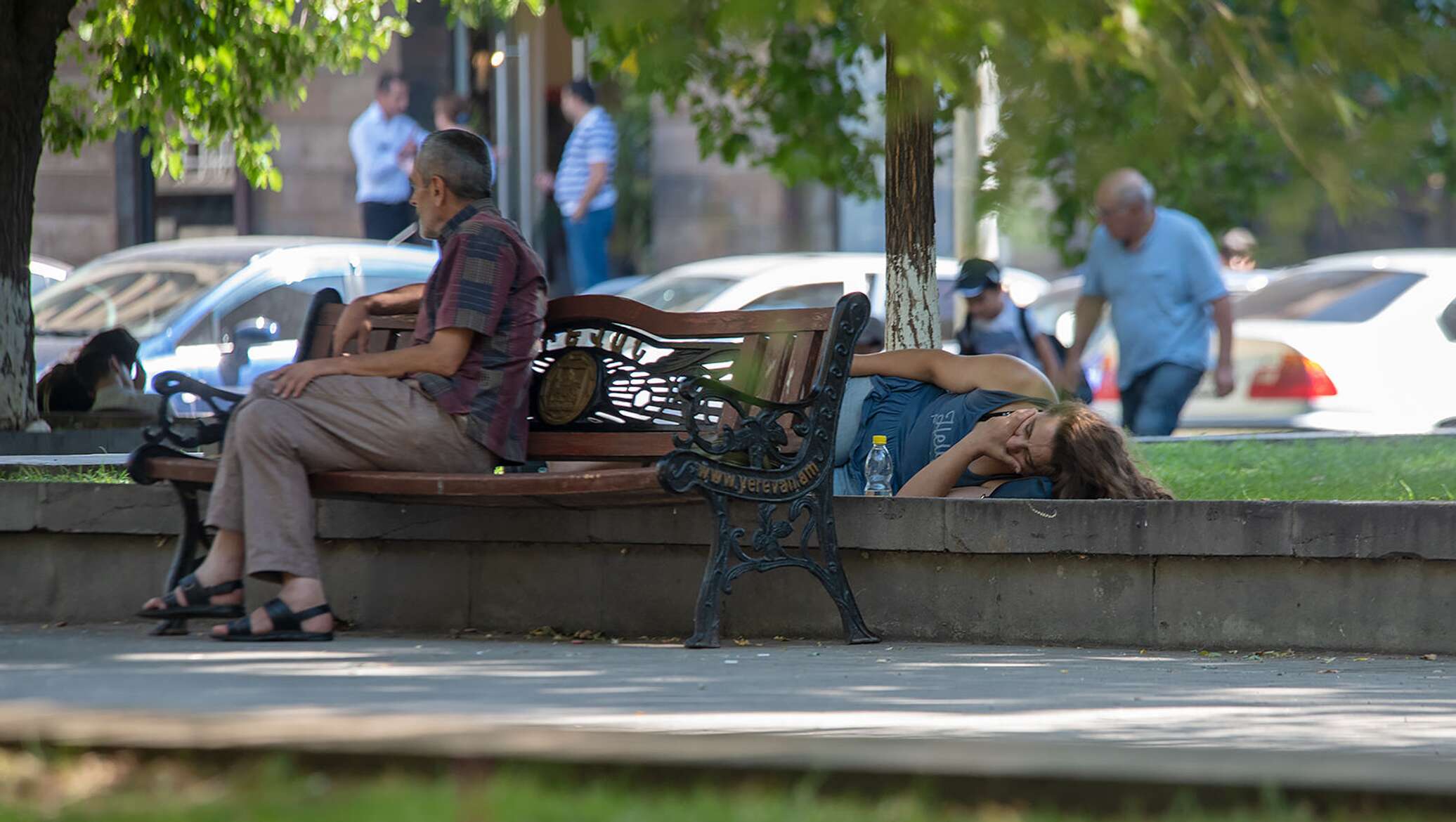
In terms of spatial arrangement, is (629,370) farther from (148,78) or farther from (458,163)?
(148,78)

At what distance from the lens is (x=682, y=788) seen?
10.4 feet

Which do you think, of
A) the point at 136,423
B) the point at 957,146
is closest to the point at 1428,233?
the point at 957,146

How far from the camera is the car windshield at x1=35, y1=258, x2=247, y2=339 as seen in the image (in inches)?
465

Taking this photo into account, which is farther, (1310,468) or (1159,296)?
(1159,296)

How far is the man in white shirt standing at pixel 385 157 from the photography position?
50.0 feet

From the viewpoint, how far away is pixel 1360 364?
12523mm

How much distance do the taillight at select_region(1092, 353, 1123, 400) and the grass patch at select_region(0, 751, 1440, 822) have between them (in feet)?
38.0

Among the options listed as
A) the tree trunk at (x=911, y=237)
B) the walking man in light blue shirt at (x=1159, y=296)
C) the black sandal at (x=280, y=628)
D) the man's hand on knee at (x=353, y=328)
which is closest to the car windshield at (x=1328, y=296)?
the walking man in light blue shirt at (x=1159, y=296)

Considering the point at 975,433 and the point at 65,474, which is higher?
the point at 975,433

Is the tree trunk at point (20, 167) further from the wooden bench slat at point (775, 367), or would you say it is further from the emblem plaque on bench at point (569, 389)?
the wooden bench slat at point (775, 367)

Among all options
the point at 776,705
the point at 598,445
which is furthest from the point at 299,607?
the point at 776,705

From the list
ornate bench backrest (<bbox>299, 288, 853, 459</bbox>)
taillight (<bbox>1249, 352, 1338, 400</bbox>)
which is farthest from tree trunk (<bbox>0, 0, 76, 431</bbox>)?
taillight (<bbox>1249, 352, 1338, 400</bbox>)

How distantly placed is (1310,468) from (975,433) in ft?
7.96

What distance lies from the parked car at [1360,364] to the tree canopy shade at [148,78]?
5.85m
